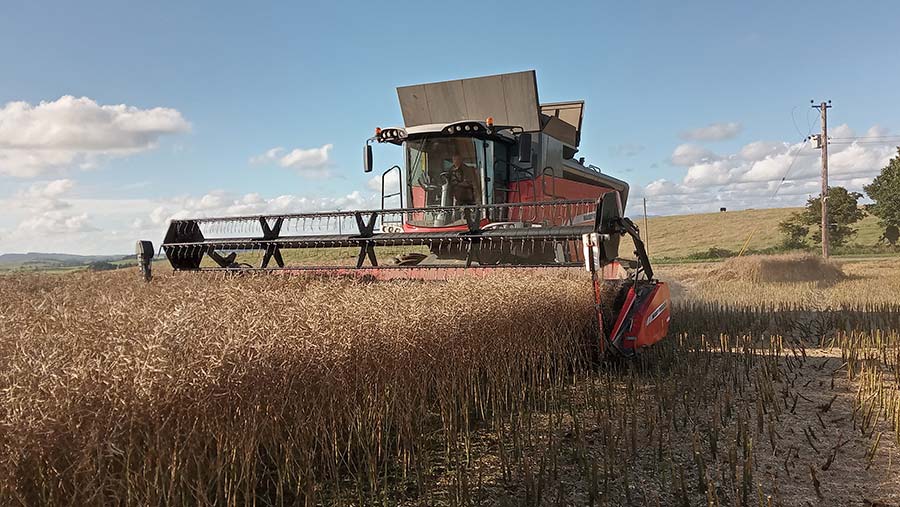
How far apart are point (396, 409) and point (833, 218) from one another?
33.6m

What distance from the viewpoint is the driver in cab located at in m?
7.51

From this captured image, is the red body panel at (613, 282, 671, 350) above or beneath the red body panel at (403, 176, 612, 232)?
A: beneath

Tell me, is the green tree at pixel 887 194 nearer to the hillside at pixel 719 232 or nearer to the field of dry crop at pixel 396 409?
the hillside at pixel 719 232

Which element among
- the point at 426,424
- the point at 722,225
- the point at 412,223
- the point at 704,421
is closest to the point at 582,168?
the point at 412,223

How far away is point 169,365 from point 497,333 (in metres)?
2.24

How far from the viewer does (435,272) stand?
18.7ft

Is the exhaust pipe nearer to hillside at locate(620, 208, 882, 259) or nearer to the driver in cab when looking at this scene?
the driver in cab

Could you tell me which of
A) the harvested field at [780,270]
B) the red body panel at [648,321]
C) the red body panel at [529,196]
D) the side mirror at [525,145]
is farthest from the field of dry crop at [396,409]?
the harvested field at [780,270]

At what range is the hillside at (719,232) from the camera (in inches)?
1367

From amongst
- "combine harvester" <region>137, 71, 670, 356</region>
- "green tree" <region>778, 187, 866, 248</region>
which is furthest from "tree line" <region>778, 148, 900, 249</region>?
"combine harvester" <region>137, 71, 670, 356</region>

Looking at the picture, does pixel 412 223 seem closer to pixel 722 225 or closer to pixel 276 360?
pixel 276 360

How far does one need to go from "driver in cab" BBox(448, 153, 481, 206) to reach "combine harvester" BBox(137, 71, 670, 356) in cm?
1

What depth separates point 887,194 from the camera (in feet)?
102

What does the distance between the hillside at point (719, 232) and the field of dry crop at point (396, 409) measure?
81.5 feet
